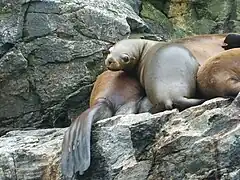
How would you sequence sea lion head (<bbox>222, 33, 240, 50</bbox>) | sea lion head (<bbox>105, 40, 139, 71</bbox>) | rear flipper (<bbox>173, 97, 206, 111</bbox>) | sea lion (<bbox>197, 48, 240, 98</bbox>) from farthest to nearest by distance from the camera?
1. sea lion head (<bbox>105, 40, 139, 71</bbox>)
2. sea lion head (<bbox>222, 33, 240, 50</bbox>)
3. rear flipper (<bbox>173, 97, 206, 111</bbox>)
4. sea lion (<bbox>197, 48, 240, 98</bbox>)

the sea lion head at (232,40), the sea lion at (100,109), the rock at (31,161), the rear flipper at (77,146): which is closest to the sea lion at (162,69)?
the sea lion at (100,109)

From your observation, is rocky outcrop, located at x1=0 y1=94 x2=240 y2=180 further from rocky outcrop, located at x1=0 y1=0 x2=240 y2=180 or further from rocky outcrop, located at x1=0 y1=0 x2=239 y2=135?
rocky outcrop, located at x1=0 y1=0 x2=239 y2=135

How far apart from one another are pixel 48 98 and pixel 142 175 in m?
2.67

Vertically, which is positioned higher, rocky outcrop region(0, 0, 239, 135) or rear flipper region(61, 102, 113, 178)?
rear flipper region(61, 102, 113, 178)

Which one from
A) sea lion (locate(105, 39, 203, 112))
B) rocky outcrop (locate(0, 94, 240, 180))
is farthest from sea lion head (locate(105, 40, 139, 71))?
rocky outcrop (locate(0, 94, 240, 180))

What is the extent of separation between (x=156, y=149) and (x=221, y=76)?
98 cm

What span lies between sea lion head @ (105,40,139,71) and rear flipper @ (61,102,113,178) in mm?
877

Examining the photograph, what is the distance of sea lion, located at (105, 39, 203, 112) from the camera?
19.5 feet

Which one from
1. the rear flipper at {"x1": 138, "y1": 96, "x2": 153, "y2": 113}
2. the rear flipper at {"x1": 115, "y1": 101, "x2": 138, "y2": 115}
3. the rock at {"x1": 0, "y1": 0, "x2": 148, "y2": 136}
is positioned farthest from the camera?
the rock at {"x1": 0, "y1": 0, "x2": 148, "y2": 136}

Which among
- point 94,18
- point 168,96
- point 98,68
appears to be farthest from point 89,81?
point 168,96

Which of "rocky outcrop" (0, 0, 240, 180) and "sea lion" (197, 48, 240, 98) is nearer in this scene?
"rocky outcrop" (0, 0, 240, 180)

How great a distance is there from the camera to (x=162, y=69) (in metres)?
6.18

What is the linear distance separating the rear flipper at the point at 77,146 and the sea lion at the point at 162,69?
0.57 meters

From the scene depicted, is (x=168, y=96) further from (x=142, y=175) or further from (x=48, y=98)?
(x=48, y=98)
